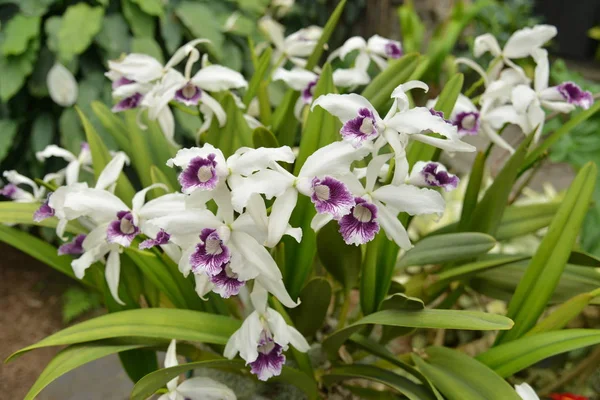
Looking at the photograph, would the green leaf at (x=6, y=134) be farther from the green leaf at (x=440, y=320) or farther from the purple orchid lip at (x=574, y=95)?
the purple orchid lip at (x=574, y=95)

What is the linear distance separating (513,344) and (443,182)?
26 cm

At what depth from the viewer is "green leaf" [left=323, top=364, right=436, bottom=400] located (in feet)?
2.37

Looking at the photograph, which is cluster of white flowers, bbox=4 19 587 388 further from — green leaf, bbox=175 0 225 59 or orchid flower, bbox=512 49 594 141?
green leaf, bbox=175 0 225 59

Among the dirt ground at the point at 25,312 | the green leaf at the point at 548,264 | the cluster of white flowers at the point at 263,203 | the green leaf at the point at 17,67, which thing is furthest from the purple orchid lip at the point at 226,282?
the green leaf at the point at 17,67

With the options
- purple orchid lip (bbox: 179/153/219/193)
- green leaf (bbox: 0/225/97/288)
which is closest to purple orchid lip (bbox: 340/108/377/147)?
purple orchid lip (bbox: 179/153/219/193)

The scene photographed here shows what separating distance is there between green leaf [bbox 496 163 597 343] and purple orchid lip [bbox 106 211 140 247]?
0.57 meters

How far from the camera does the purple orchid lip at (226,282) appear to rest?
58cm

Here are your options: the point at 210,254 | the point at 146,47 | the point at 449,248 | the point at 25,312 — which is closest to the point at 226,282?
the point at 210,254

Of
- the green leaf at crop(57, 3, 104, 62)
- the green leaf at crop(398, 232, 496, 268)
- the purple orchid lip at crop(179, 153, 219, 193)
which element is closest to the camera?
the purple orchid lip at crop(179, 153, 219, 193)

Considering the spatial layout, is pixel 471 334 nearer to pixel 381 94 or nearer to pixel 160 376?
pixel 381 94

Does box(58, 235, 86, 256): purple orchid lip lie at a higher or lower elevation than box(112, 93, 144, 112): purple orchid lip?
lower

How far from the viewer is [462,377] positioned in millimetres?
705

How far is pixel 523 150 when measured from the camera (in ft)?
2.56

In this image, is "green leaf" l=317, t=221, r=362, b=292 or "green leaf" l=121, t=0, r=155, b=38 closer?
"green leaf" l=317, t=221, r=362, b=292
